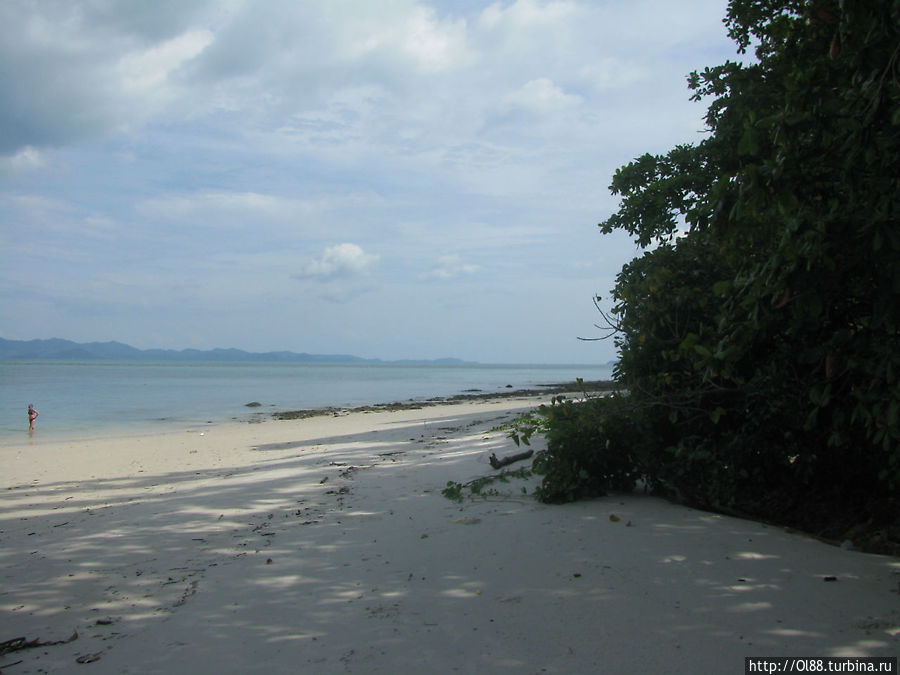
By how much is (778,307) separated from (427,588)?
2.92 m

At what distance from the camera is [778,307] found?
10.2ft

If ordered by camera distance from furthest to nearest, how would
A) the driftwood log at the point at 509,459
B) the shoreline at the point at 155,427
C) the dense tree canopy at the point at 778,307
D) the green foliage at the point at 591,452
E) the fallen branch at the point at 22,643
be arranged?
the shoreline at the point at 155,427
the driftwood log at the point at 509,459
the green foliage at the point at 591,452
the fallen branch at the point at 22,643
the dense tree canopy at the point at 778,307

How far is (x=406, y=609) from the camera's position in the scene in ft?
12.4

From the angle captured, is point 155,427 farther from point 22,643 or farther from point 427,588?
point 427,588

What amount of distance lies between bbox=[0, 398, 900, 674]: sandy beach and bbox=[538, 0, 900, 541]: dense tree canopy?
26.9 inches

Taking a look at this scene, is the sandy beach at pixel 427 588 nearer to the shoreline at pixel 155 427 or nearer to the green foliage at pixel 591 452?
the green foliage at pixel 591 452

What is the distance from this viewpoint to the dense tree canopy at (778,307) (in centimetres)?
294

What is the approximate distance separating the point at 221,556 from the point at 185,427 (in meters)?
19.6

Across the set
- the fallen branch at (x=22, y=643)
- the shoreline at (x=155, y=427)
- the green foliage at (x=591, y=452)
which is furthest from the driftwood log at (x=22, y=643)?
the shoreline at (x=155, y=427)

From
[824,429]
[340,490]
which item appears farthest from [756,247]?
[340,490]

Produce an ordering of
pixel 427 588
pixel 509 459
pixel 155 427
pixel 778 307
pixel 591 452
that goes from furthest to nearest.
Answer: pixel 155 427 < pixel 509 459 < pixel 591 452 < pixel 427 588 < pixel 778 307

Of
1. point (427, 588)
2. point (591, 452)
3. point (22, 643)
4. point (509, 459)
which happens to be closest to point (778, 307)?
point (427, 588)

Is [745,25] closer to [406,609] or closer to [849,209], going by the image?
[849,209]

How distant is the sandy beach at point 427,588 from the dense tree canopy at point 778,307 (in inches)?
26.9
